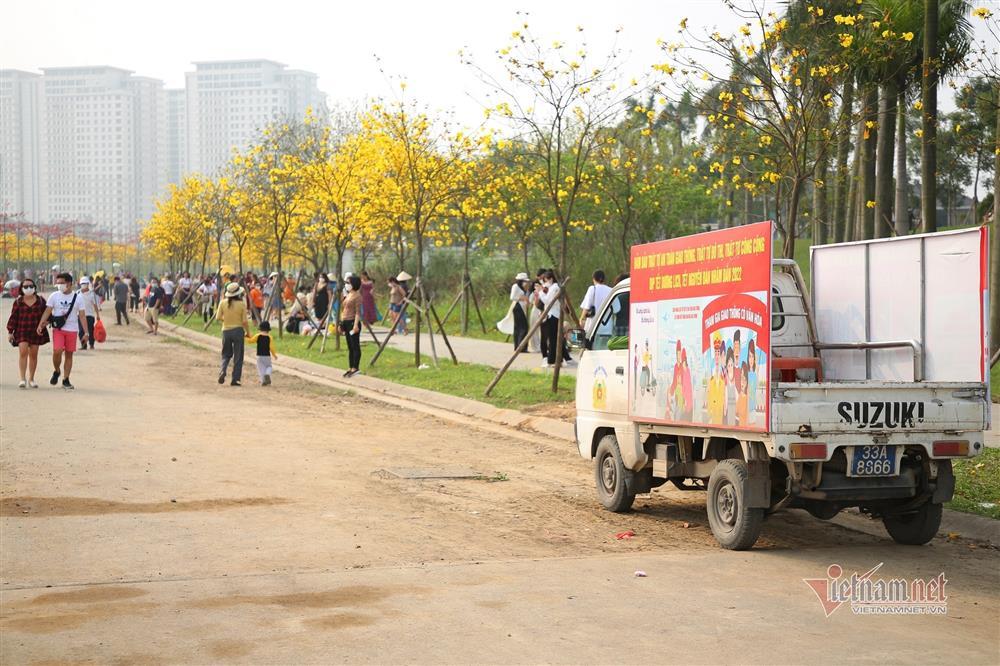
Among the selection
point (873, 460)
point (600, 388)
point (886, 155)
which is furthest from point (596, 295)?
point (873, 460)

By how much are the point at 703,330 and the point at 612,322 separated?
1999 mm

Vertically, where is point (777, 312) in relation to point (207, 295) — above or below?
below

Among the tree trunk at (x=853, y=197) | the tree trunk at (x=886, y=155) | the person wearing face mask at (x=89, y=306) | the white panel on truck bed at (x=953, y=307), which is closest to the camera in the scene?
the white panel on truck bed at (x=953, y=307)

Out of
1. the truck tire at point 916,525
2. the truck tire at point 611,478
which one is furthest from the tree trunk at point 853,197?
the truck tire at point 916,525

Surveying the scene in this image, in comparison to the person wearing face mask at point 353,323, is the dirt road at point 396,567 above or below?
below

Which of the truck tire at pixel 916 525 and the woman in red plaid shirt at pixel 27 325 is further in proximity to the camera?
the woman in red plaid shirt at pixel 27 325

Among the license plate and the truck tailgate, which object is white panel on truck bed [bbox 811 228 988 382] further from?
the license plate

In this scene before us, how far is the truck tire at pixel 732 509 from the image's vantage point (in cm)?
827

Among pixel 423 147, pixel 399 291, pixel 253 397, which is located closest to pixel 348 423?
pixel 253 397
